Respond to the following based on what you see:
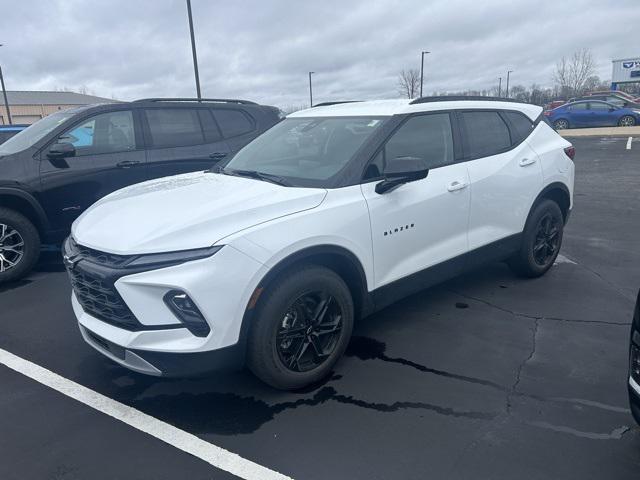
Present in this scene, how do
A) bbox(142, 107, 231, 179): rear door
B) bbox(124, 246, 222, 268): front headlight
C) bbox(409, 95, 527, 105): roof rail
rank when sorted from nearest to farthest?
bbox(124, 246, 222, 268): front headlight → bbox(409, 95, 527, 105): roof rail → bbox(142, 107, 231, 179): rear door

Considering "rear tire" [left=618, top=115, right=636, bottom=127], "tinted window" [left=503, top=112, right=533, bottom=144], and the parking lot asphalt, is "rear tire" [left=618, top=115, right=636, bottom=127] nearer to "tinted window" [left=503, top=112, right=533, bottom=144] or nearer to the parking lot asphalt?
"tinted window" [left=503, top=112, right=533, bottom=144]

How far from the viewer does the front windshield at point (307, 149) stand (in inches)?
138

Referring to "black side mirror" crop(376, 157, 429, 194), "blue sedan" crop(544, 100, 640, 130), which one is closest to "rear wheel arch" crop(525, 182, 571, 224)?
"black side mirror" crop(376, 157, 429, 194)

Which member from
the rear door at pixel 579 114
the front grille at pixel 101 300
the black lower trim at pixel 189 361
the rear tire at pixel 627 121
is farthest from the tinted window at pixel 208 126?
the rear tire at pixel 627 121

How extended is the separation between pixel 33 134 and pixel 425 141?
4.39 m

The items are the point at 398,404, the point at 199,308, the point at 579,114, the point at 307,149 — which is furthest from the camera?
the point at 579,114

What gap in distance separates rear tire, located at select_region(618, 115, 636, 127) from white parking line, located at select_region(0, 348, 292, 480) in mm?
26230

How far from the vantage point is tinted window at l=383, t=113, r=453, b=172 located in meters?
3.68

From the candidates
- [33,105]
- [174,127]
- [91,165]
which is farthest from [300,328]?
[33,105]

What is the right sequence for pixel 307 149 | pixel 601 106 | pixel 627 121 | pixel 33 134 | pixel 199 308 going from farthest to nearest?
1. pixel 601 106
2. pixel 627 121
3. pixel 33 134
4. pixel 307 149
5. pixel 199 308

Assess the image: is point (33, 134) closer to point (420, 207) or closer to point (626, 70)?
point (420, 207)

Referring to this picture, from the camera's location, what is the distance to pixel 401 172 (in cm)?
332

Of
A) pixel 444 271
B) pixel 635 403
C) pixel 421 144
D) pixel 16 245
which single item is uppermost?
pixel 421 144

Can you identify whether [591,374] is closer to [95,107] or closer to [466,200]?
[466,200]
